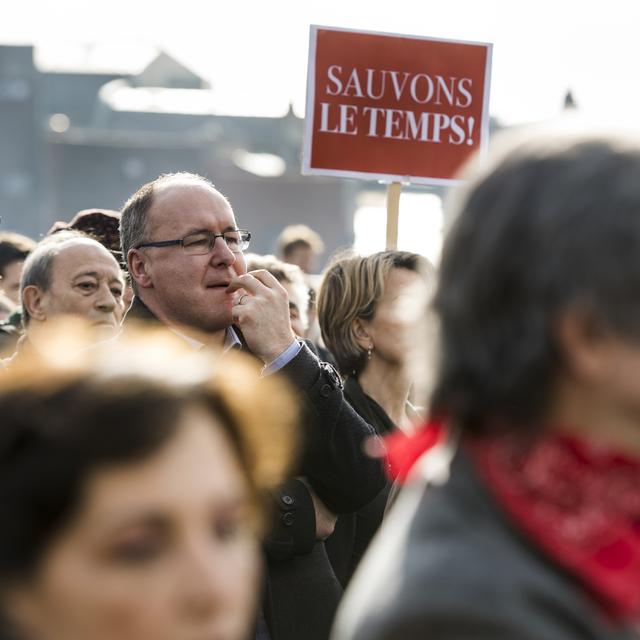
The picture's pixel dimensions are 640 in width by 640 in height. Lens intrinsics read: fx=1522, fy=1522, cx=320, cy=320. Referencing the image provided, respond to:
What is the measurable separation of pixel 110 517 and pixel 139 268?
2864 mm

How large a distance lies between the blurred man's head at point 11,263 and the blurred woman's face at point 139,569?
226 inches

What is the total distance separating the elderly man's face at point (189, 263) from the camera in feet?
13.8

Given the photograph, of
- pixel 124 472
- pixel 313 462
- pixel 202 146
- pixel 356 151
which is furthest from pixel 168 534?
pixel 202 146

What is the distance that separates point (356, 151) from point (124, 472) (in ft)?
14.2

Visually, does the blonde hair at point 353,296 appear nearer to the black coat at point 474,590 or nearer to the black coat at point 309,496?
the black coat at point 309,496

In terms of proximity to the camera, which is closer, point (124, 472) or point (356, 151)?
point (124, 472)

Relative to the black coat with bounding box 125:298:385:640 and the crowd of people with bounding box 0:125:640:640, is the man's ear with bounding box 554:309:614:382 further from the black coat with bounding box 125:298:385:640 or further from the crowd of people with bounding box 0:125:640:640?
the black coat with bounding box 125:298:385:640

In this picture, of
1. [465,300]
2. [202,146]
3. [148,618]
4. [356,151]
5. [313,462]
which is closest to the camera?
[148,618]

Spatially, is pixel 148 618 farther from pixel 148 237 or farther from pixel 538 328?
Result: pixel 148 237

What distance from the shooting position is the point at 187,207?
4367 millimetres

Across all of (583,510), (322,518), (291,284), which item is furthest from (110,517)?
(291,284)

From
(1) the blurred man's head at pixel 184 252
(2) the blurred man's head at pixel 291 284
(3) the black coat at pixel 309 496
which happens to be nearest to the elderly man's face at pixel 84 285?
(1) the blurred man's head at pixel 184 252

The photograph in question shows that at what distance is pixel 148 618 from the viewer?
1.54 metres

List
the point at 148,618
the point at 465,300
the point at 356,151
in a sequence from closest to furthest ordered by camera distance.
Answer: the point at 148,618 → the point at 465,300 → the point at 356,151
